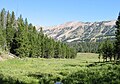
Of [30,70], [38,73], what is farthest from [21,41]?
[38,73]

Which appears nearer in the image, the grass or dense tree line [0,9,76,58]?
the grass

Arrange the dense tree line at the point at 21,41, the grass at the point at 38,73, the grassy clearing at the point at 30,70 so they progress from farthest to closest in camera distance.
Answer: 1. the dense tree line at the point at 21,41
2. the grassy clearing at the point at 30,70
3. the grass at the point at 38,73

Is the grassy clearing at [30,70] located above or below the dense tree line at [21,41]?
below

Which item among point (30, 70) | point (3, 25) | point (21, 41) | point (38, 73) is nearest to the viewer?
point (38, 73)

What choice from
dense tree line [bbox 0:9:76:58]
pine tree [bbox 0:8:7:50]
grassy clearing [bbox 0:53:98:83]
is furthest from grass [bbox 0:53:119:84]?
pine tree [bbox 0:8:7:50]

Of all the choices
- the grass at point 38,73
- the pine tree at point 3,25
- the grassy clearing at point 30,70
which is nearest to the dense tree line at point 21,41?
the pine tree at point 3,25

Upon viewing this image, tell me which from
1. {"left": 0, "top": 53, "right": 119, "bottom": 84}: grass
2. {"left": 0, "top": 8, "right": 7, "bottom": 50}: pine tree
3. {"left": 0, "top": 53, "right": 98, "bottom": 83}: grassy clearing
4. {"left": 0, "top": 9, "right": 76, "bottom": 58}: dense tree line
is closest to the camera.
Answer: {"left": 0, "top": 53, "right": 119, "bottom": 84}: grass

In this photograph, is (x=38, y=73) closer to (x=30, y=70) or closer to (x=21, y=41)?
(x=30, y=70)

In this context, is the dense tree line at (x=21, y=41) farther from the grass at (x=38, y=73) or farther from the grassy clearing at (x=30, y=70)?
the grass at (x=38, y=73)

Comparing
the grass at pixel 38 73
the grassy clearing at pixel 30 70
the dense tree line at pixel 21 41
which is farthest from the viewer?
the dense tree line at pixel 21 41

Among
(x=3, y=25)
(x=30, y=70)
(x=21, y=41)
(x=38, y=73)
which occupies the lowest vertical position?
(x=38, y=73)

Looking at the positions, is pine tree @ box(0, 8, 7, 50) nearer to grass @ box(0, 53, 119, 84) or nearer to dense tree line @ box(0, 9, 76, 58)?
dense tree line @ box(0, 9, 76, 58)

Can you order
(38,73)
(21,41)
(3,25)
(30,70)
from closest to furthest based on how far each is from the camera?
(38,73), (30,70), (21,41), (3,25)

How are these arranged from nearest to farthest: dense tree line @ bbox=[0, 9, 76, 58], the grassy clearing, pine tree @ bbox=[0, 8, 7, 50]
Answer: the grassy clearing < dense tree line @ bbox=[0, 9, 76, 58] < pine tree @ bbox=[0, 8, 7, 50]
